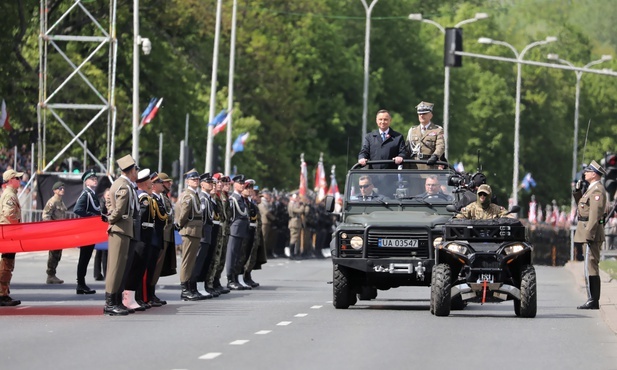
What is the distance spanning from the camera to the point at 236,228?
3072 centimetres

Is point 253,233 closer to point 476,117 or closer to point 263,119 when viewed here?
point 263,119

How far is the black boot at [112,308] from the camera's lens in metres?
22.9

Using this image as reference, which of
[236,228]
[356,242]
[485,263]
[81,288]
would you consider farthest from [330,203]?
[236,228]

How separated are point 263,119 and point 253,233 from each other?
165 ft

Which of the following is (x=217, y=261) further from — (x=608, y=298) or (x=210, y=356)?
(x=210, y=356)

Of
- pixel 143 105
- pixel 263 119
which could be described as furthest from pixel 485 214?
pixel 263 119

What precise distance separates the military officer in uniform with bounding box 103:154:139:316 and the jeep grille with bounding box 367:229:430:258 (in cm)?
343

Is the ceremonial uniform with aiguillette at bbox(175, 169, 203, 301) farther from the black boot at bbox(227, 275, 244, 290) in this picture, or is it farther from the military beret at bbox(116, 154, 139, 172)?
the military beret at bbox(116, 154, 139, 172)

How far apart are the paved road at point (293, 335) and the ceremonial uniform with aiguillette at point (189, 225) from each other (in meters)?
0.43

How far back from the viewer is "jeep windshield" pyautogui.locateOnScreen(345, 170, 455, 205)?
84.0 feet

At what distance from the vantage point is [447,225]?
23266 mm

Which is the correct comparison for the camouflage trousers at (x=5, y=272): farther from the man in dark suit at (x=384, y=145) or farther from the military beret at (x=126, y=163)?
the man in dark suit at (x=384, y=145)

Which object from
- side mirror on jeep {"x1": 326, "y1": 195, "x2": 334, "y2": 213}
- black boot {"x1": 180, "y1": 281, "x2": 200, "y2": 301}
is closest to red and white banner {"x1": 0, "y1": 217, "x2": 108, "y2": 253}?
black boot {"x1": 180, "y1": 281, "x2": 200, "y2": 301}

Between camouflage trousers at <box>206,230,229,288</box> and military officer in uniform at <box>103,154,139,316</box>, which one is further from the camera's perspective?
camouflage trousers at <box>206,230,229,288</box>
